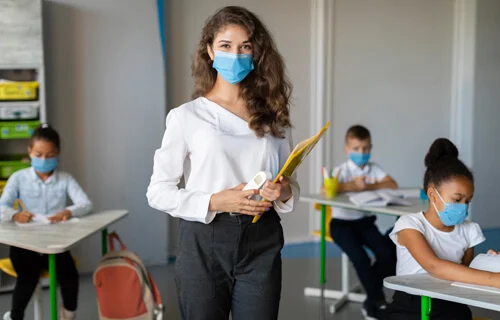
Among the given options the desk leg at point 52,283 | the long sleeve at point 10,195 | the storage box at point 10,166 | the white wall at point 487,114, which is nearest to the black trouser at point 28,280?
the long sleeve at point 10,195

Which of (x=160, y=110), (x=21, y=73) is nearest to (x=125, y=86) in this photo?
(x=160, y=110)

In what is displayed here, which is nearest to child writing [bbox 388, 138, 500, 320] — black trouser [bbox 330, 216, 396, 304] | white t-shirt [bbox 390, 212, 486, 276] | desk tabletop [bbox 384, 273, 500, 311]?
white t-shirt [bbox 390, 212, 486, 276]

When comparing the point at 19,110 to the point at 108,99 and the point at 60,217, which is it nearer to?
the point at 108,99

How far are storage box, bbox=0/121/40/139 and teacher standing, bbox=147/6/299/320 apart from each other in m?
2.79

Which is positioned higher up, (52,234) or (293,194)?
(293,194)

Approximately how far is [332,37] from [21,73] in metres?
2.70

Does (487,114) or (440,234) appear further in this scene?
(487,114)

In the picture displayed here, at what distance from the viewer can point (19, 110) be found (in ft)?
14.1

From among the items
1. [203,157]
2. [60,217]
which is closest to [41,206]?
[60,217]

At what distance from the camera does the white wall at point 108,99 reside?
4645 mm

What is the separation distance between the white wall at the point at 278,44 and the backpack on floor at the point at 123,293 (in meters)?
2.00

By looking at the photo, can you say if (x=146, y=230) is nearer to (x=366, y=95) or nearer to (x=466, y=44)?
(x=366, y=95)

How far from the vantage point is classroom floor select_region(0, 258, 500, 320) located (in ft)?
13.0

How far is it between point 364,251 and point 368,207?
40 cm
